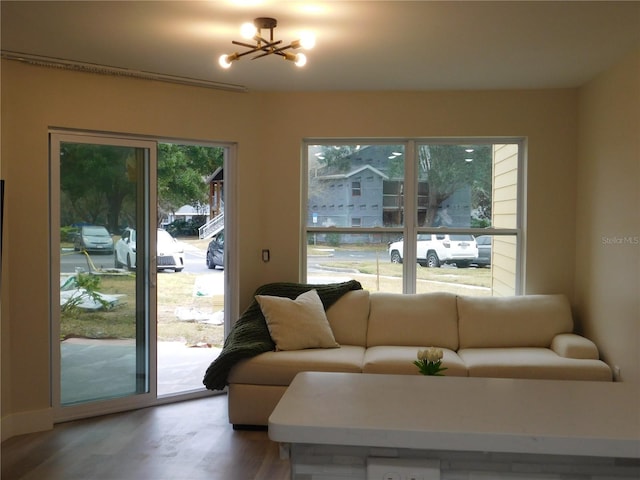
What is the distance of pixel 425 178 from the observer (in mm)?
5078

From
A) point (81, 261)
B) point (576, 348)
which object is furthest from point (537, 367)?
point (81, 261)

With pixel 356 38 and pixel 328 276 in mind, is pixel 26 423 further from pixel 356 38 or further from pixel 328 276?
pixel 356 38

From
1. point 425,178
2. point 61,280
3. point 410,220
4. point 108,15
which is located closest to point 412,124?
point 425,178

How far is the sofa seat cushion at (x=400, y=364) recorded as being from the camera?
3.92 meters

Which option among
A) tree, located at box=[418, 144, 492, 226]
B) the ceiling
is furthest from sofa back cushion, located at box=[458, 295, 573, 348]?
the ceiling

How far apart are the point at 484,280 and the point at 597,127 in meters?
1.50

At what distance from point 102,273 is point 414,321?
93.8 inches

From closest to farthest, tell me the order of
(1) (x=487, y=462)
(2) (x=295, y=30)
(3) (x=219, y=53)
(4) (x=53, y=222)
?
(1) (x=487, y=462) < (2) (x=295, y=30) < (3) (x=219, y=53) < (4) (x=53, y=222)

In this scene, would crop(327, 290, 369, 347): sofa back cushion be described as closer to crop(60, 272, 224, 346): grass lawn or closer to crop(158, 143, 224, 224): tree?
crop(60, 272, 224, 346): grass lawn

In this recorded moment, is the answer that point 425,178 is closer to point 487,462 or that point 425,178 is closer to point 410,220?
point 410,220

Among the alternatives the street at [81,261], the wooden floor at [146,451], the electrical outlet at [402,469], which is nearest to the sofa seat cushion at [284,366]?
the wooden floor at [146,451]

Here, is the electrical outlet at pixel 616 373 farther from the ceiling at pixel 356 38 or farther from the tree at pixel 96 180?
the tree at pixel 96 180

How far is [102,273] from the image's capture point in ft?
14.4

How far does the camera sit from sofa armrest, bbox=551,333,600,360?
160 inches
